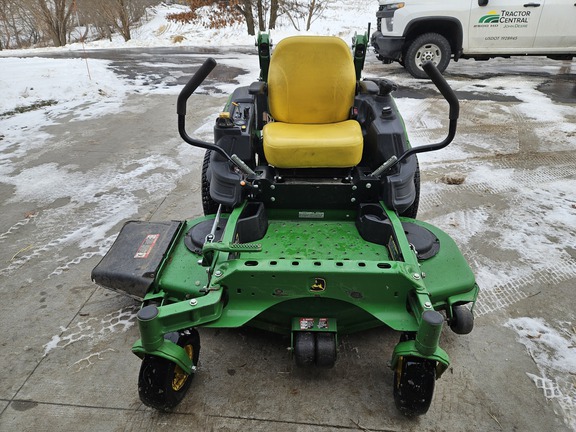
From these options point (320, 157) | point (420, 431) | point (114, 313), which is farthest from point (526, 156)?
point (114, 313)

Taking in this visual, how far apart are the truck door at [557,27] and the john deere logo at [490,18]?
0.68m

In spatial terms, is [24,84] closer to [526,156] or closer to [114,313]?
[114,313]

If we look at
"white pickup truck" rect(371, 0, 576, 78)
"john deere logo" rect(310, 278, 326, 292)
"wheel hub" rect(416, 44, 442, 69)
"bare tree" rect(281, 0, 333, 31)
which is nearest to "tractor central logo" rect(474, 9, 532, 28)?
"white pickup truck" rect(371, 0, 576, 78)

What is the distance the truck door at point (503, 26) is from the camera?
6688mm

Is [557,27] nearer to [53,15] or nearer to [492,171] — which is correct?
[492,171]

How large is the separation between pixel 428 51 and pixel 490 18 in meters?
0.99

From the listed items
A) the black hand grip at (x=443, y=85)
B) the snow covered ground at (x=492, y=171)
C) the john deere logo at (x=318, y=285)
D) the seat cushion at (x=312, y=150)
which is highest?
the black hand grip at (x=443, y=85)

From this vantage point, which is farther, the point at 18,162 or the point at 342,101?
the point at 18,162

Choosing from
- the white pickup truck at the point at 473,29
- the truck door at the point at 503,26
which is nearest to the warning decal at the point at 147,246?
the white pickup truck at the point at 473,29

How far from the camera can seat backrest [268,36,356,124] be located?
2922mm

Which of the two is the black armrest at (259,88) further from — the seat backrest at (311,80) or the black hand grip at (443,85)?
the black hand grip at (443,85)

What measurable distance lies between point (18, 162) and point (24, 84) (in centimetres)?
310

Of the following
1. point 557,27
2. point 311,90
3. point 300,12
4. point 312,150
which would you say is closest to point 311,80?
point 311,90

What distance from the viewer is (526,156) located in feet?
15.2
